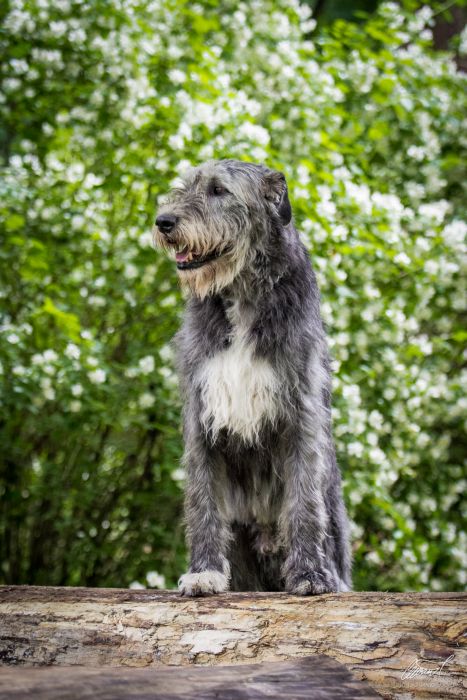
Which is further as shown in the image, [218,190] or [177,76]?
[177,76]

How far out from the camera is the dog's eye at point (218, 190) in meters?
3.70

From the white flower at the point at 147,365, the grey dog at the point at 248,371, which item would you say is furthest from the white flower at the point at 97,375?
the grey dog at the point at 248,371

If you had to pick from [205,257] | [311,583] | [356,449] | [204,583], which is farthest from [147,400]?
[311,583]

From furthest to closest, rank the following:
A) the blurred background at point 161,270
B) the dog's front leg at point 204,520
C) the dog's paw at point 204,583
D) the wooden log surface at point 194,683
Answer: the blurred background at point 161,270, the dog's front leg at point 204,520, the dog's paw at point 204,583, the wooden log surface at point 194,683

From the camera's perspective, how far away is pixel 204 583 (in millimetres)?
3338

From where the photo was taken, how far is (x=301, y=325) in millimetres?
3590

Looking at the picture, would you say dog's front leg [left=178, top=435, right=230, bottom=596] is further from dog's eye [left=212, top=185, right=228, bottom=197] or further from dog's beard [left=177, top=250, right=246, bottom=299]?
dog's eye [left=212, top=185, right=228, bottom=197]

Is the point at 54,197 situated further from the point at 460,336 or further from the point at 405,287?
the point at 460,336

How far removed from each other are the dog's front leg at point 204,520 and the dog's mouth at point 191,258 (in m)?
0.79

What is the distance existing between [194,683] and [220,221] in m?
2.11

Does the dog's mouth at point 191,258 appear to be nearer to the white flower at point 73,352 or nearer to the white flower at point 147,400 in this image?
the white flower at point 73,352

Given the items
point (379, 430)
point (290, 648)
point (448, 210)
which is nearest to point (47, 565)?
point (379, 430)

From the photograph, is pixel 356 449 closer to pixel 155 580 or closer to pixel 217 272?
pixel 155 580

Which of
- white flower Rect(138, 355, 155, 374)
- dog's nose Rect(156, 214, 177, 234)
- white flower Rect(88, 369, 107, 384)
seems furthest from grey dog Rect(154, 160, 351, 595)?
white flower Rect(138, 355, 155, 374)
